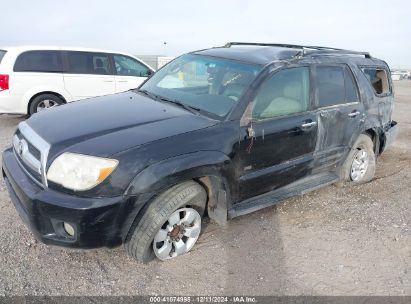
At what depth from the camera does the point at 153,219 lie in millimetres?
2998

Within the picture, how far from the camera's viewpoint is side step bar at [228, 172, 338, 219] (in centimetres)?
363

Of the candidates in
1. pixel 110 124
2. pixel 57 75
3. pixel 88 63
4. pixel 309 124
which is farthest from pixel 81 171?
pixel 88 63

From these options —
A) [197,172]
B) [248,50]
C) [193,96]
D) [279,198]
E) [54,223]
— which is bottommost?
[279,198]

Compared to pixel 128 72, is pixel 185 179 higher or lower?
higher

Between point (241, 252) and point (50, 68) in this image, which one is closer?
point (241, 252)

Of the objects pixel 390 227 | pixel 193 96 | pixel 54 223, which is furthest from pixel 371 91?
pixel 54 223

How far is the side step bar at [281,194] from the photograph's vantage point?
11.9 feet

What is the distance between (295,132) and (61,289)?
8.50 feet

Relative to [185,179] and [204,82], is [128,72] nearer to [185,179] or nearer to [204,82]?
[204,82]

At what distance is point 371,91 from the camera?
5102mm

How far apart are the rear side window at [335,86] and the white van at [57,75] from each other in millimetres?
5639

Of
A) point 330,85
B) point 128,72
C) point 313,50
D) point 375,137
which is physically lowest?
point 375,137

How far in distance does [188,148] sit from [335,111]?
2.17 metres

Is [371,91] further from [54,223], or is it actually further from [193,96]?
[54,223]
